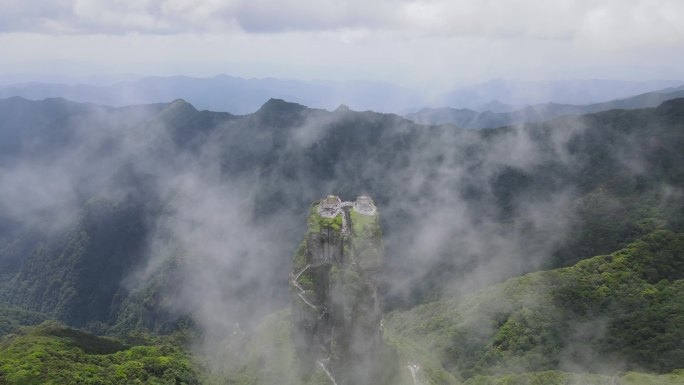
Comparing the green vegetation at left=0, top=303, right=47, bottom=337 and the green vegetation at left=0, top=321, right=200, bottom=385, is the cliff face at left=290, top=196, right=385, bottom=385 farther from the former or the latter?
the green vegetation at left=0, top=303, right=47, bottom=337

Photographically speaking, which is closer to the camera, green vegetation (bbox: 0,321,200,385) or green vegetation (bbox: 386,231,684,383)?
green vegetation (bbox: 0,321,200,385)

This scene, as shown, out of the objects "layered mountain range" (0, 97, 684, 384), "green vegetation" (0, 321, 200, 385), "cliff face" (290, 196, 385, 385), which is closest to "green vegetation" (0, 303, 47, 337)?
"layered mountain range" (0, 97, 684, 384)

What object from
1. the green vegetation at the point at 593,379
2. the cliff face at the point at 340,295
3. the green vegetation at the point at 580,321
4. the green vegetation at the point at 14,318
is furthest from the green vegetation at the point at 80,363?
the green vegetation at the point at 14,318

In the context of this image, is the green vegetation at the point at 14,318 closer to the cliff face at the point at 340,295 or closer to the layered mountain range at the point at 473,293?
the layered mountain range at the point at 473,293

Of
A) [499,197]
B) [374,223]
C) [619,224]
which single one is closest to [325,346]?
[374,223]

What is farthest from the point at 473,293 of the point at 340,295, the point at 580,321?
the point at 340,295

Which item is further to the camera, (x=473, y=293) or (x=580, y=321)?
(x=473, y=293)

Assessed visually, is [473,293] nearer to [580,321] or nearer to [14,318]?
[580,321]
